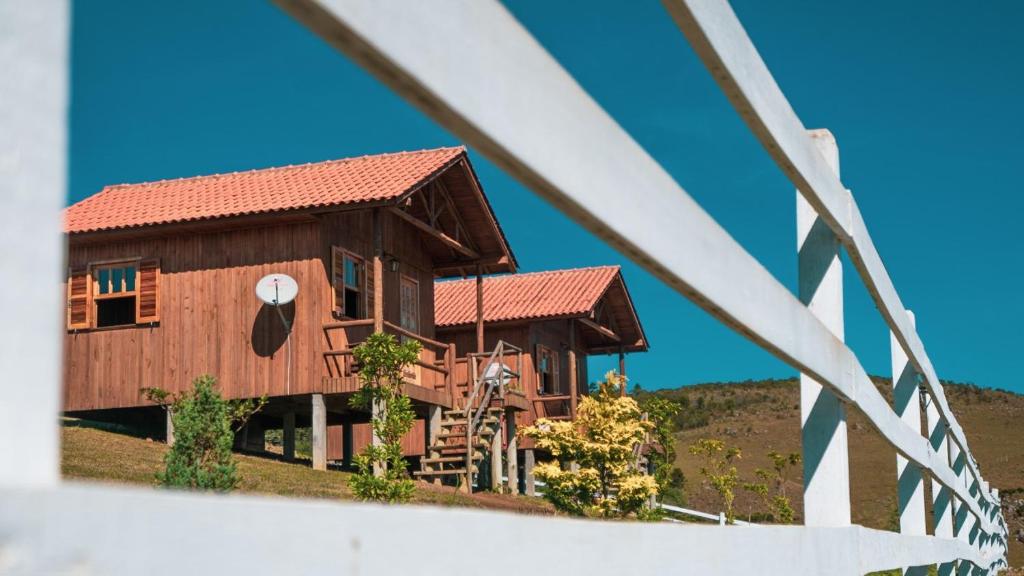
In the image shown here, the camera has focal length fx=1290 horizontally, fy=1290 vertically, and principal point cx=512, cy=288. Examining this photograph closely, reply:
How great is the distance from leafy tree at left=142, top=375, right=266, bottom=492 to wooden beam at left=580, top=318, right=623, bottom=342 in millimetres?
17939

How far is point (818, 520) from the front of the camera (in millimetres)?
3359

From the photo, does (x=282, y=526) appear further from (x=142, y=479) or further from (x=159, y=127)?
(x=159, y=127)

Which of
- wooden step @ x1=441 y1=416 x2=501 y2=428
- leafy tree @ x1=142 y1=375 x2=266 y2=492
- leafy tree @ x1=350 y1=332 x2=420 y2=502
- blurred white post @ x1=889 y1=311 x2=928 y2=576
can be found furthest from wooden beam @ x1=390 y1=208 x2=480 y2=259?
blurred white post @ x1=889 y1=311 x2=928 y2=576

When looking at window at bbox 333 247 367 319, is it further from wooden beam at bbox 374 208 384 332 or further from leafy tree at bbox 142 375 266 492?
leafy tree at bbox 142 375 266 492

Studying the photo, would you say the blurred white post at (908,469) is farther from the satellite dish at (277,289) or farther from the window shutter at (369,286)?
the window shutter at (369,286)

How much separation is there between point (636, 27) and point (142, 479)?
1281 cm

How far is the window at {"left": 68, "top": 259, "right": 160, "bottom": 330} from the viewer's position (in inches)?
856

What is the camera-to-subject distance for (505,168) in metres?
1.24

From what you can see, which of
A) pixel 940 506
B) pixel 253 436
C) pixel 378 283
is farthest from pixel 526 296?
pixel 940 506

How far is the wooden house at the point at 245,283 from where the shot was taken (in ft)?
68.3

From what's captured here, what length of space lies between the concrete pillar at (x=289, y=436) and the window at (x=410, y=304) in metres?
2.73

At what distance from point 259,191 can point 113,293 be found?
312 centimetres

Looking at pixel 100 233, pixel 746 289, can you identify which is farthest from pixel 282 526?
pixel 100 233

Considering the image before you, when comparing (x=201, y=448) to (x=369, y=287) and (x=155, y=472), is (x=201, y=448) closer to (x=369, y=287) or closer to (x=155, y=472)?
(x=155, y=472)
